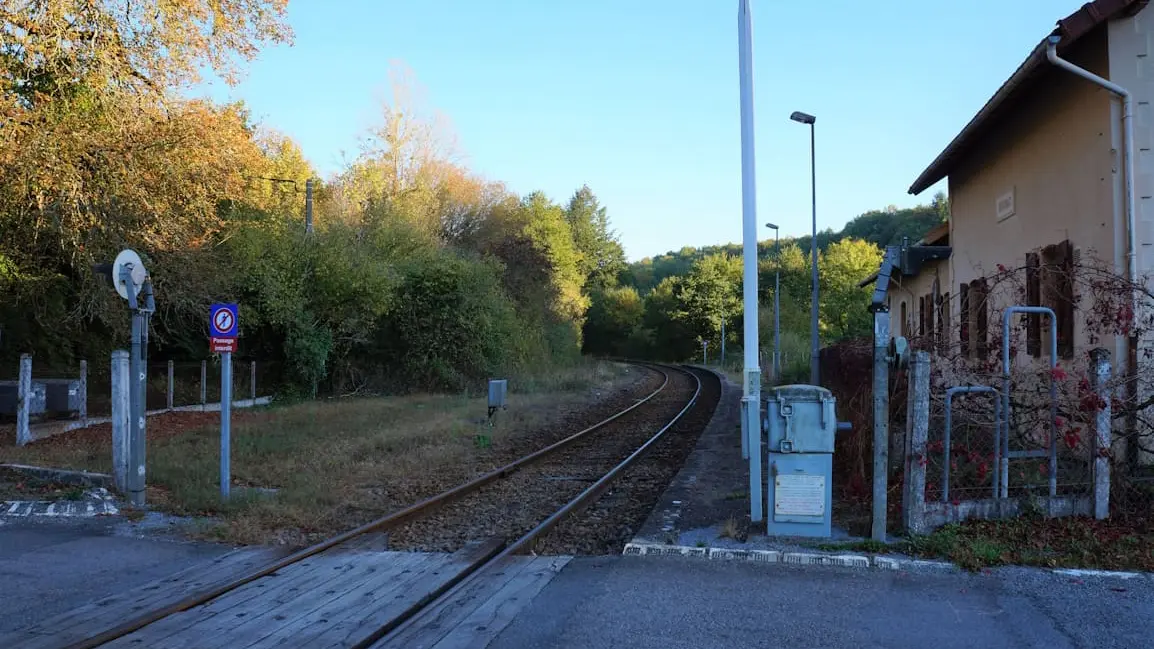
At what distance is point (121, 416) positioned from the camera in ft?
31.3

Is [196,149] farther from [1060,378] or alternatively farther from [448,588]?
[1060,378]

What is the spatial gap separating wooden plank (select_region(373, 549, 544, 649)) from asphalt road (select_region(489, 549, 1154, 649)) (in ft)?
1.33

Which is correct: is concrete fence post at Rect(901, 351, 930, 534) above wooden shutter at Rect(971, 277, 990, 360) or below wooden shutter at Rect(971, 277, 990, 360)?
below

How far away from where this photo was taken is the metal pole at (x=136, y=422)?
900 centimetres

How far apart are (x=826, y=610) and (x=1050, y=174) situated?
882 cm

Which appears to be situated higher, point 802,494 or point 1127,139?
point 1127,139

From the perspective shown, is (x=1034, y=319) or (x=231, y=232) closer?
(x=1034, y=319)

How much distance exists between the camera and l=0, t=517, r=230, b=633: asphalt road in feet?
18.7

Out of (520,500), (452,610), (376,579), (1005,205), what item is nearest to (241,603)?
(376,579)

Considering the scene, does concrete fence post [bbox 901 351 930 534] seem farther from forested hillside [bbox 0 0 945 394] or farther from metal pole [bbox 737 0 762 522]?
forested hillside [bbox 0 0 945 394]

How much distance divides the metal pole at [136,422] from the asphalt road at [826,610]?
17.4ft

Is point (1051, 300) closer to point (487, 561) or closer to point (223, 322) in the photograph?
point (487, 561)

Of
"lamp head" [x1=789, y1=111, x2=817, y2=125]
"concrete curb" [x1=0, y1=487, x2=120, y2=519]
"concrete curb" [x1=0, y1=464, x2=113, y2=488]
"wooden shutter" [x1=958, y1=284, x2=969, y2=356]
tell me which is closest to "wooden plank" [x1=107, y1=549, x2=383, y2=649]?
"concrete curb" [x1=0, y1=487, x2=120, y2=519]

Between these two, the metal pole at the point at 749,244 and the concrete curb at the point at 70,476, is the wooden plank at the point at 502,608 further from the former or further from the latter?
the concrete curb at the point at 70,476
